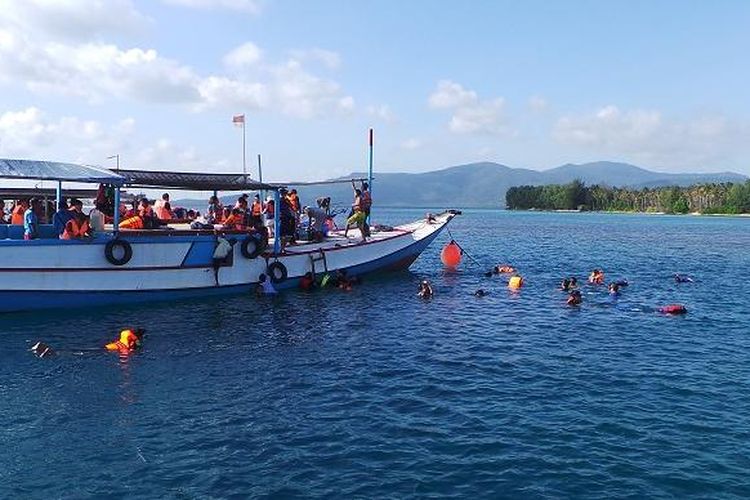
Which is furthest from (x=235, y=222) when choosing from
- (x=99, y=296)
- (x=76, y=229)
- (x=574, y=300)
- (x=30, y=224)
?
(x=574, y=300)

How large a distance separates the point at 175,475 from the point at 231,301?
55.1 ft

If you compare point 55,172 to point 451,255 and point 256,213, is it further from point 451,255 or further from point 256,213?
point 451,255

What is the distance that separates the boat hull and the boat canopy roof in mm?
2452

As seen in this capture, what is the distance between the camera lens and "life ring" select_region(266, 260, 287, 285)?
29328 mm

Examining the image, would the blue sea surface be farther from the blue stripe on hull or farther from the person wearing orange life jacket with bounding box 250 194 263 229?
the person wearing orange life jacket with bounding box 250 194 263 229

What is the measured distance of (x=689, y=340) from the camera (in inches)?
853

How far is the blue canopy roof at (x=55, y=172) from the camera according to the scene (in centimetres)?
2338

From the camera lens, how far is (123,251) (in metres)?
25.0

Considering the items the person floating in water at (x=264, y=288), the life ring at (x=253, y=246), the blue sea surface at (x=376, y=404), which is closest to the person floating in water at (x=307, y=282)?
the person floating in water at (x=264, y=288)

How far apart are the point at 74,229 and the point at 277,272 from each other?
29.0 ft

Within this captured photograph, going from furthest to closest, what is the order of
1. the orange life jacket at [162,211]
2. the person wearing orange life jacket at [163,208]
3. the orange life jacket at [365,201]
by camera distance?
the orange life jacket at [365,201] → the orange life jacket at [162,211] → the person wearing orange life jacket at [163,208]

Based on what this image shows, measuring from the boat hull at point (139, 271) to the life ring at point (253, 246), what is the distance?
0.86 ft

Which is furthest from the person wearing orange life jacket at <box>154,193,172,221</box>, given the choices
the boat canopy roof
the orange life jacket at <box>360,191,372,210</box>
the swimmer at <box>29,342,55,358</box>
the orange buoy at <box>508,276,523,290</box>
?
the orange buoy at <box>508,276,523,290</box>

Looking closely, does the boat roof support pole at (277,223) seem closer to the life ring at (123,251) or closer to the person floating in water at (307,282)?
the person floating in water at (307,282)
